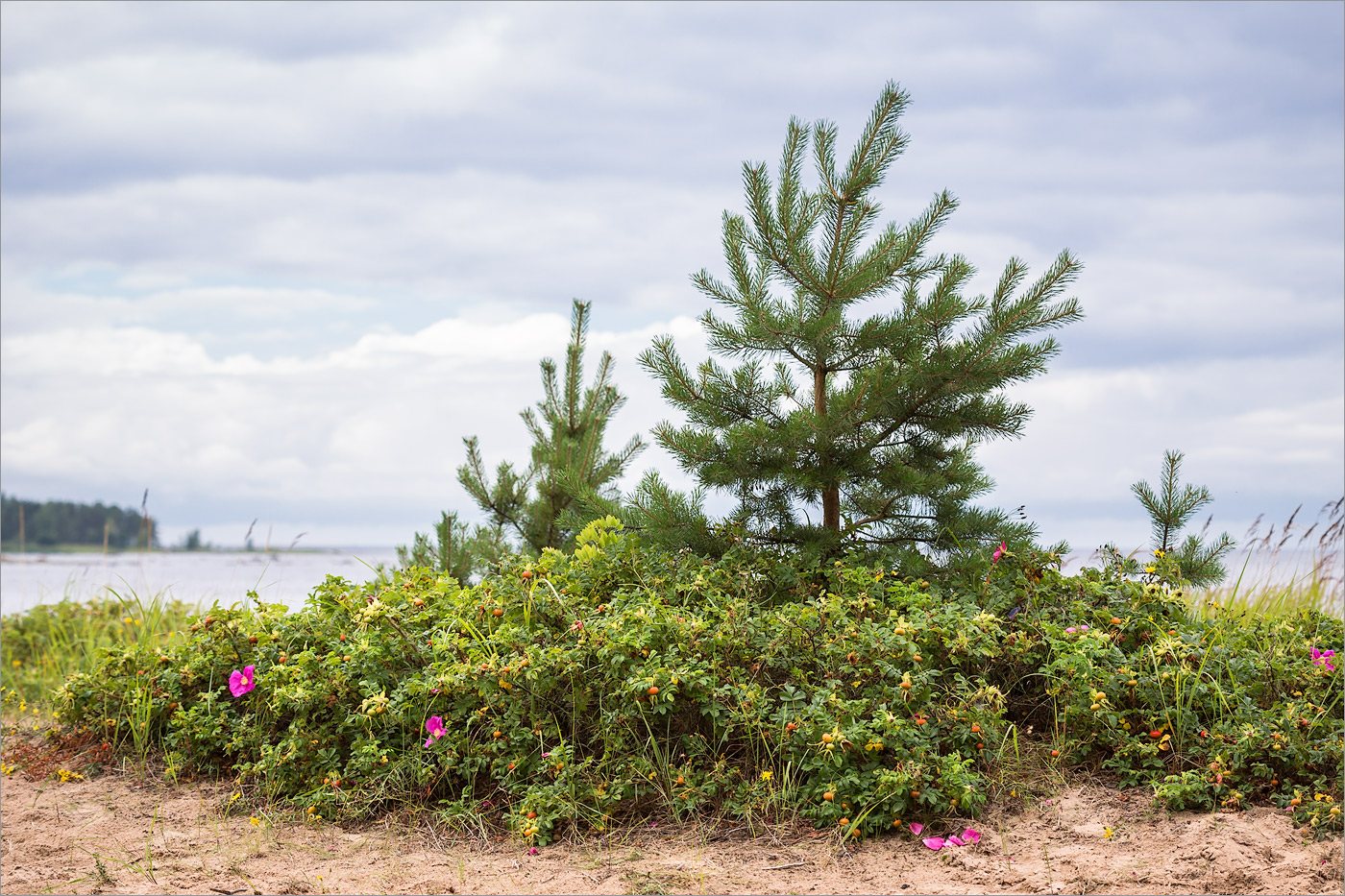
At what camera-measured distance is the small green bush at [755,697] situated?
3.53 m

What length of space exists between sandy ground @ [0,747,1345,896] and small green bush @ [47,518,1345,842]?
125mm

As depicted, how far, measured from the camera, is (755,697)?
3631 millimetres

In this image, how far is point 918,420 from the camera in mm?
4988

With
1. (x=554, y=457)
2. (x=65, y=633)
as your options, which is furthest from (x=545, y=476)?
(x=65, y=633)

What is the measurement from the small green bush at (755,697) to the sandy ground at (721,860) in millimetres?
125

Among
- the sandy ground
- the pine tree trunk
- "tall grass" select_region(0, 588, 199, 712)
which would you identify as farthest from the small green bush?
"tall grass" select_region(0, 588, 199, 712)

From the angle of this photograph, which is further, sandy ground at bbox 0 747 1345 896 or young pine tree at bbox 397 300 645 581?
young pine tree at bbox 397 300 645 581

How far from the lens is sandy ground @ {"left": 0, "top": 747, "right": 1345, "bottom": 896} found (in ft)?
10.1

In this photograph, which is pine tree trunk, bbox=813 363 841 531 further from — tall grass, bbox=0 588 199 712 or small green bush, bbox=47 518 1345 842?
tall grass, bbox=0 588 199 712

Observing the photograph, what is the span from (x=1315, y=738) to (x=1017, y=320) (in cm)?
220

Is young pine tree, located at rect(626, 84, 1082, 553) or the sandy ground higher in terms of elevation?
young pine tree, located at rect(626, 84, 1082, 553)

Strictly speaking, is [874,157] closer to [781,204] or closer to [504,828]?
[781,204]

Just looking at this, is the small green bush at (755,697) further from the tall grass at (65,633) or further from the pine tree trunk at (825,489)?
the tall grass at (65,633)

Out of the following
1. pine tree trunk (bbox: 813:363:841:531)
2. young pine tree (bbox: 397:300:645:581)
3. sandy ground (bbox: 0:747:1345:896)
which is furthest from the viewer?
young pine tree (bbox: 397:300:645:581)
